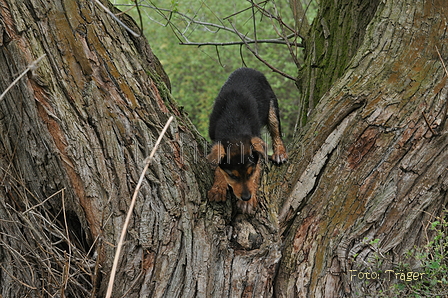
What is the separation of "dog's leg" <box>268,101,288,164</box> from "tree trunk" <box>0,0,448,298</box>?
1.25 ft

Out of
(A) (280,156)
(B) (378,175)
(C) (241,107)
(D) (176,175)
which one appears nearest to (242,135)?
(A) (280,156)

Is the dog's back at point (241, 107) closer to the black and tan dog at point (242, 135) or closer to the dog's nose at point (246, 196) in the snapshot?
the black and tan dog at point (242, 135)

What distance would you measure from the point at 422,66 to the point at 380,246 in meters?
1.68

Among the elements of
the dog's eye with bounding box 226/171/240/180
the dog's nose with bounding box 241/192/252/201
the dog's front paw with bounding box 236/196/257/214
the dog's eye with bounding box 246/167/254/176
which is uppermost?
the dog's eye with bounding box 246/167/254/176

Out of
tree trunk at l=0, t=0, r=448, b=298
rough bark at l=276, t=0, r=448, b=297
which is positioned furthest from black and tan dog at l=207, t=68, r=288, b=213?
rough bark at l=276, t=0, r=448, b=297

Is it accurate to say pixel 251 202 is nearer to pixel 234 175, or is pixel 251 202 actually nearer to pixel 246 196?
pixel 246 196

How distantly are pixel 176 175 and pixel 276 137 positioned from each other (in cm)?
221

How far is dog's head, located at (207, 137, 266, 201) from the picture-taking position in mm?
4277

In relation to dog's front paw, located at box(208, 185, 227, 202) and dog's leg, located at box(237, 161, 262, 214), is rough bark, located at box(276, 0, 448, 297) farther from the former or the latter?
dog's front paw, located at box(208, 185, 227, 202)

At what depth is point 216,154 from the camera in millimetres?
4547

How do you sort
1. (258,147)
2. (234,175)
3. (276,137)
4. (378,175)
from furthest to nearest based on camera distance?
1. (276,137)
2. (258,147)
3. (234,175)
4. (378,175)

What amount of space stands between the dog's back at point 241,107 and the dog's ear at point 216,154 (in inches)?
11.1

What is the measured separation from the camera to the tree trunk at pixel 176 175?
3.41 metres

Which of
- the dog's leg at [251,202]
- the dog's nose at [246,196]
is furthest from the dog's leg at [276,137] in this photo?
the dog's nose at [246,196]
